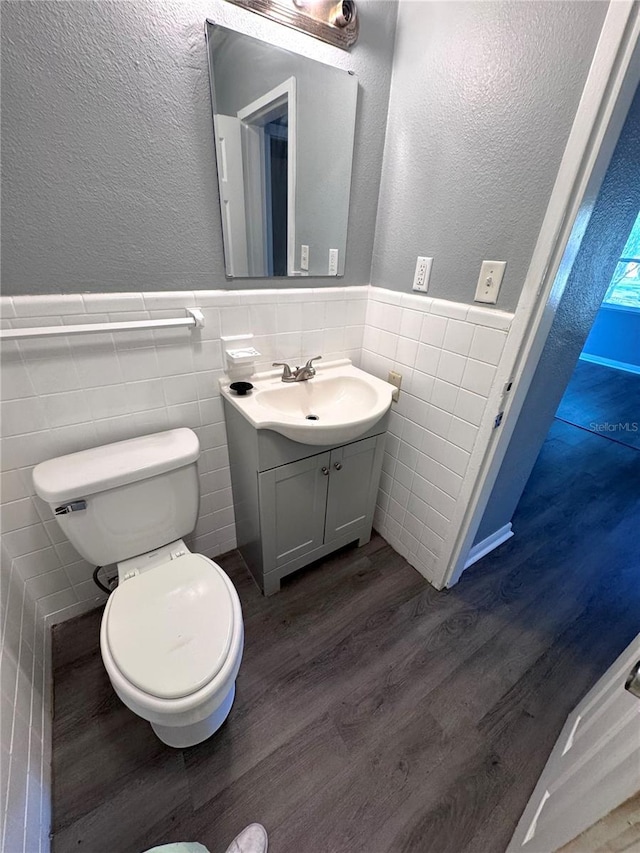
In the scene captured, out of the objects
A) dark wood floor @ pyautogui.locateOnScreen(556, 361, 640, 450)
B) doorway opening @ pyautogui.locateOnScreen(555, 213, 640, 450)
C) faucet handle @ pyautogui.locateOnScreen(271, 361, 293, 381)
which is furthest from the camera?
doorway opening @ pyautogui.locateOnScreen(555, 213, 640, 450)

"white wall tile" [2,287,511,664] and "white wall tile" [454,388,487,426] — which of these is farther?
"white wall tile" [454,388,487,426]

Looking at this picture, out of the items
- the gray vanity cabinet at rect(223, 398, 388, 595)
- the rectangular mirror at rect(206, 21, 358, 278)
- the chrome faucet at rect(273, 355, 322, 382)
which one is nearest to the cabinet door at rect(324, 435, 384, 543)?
the gray vanity cabinet at rect(223, 398, 388, 595)

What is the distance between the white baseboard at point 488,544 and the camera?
1.63 meters

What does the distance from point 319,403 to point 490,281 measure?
74cm

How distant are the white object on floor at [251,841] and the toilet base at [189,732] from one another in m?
0.24

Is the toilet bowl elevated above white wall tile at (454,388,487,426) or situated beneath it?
situated beneath

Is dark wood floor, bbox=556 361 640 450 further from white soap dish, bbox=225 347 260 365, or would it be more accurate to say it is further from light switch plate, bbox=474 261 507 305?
white soap dish, bbox=225 347 260 365

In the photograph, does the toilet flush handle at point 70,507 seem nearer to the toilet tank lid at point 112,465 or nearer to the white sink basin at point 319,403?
the toilet tank lid at point 112,465

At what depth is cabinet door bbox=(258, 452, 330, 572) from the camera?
1.22 meters

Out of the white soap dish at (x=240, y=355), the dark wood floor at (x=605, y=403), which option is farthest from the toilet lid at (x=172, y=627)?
the dark wood floor at (x=605, y=403)

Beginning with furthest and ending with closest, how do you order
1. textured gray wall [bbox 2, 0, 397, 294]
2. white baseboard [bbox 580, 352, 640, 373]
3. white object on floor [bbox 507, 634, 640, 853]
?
white baseboard [bbox 580, 352, 640, 373] < textured gray wall [bbox 2, 0, 397, 294] < white object on floor [bbox 507, 634, 640, 853]

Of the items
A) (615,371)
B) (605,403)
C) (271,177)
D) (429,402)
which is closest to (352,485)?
(429,402)

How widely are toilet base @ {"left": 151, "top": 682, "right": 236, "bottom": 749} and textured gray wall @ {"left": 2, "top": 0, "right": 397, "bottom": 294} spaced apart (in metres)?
1.29

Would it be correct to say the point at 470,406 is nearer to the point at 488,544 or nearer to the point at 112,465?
the point at 488,544
